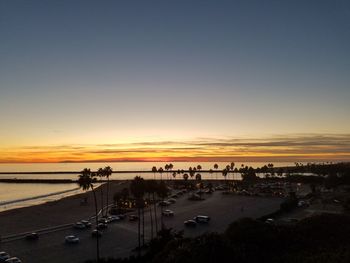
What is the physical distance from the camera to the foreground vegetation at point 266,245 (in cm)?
2734

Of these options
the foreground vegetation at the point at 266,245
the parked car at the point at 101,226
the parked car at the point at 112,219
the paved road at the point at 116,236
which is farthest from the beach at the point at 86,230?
the foreground vegetation at the point at 266,245

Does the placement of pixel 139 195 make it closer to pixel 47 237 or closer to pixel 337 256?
pixel 47 237

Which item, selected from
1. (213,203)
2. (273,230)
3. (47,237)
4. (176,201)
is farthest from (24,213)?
(273,230)

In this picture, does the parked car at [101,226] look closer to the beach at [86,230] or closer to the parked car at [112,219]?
the beach at [86,230]

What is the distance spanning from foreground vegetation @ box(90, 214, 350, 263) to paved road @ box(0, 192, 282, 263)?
9546 mm

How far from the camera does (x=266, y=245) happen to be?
33.5 metres

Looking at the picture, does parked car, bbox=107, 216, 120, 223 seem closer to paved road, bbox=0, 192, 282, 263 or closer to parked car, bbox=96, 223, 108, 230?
paved road, bbox=0, 192, 282, 263

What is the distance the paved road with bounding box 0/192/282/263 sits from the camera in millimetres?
45719

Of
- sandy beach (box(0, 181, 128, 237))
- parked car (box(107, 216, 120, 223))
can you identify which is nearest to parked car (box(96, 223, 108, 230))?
parked car (box(107, 216, 120, 223))

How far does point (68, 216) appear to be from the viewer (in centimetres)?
7650

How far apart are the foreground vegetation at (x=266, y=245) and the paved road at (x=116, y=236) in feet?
Answer: 31.3

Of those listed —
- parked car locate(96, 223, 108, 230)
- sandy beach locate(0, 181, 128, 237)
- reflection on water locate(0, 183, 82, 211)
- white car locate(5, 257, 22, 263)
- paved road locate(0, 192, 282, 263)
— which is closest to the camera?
white car locate(5, 257, 22, 263)

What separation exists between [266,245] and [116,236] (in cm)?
2861

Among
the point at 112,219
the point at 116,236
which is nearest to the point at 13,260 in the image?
the point at 116,236
